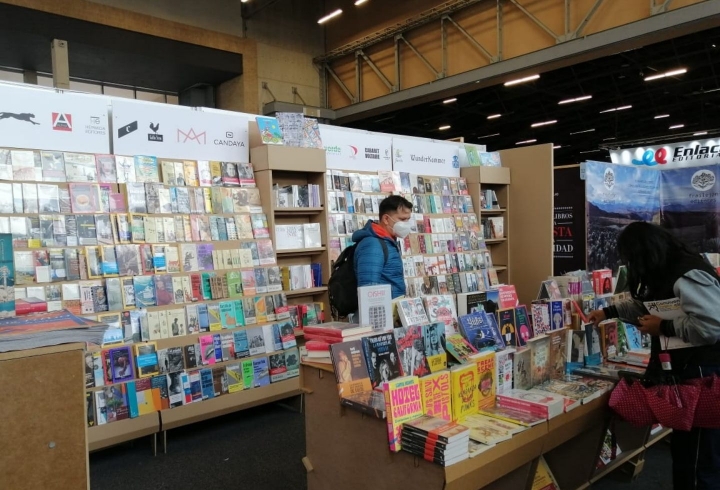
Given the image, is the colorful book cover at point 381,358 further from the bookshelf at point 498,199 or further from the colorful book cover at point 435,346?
the bookshelf at point 498,199

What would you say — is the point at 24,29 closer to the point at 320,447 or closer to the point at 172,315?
the point at 172,315

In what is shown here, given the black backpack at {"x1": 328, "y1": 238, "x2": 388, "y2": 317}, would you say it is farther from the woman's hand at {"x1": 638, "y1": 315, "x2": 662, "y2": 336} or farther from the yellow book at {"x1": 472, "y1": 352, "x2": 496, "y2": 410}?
the woman's hand at {"x1": 638, "y1": 315, "x2": 662, "y2": 336}

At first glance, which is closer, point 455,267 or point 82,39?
point 455,267

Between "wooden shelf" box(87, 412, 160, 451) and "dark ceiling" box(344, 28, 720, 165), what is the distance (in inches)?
324

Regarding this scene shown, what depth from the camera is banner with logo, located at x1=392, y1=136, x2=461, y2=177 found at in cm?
593

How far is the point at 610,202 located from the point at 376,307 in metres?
5.13

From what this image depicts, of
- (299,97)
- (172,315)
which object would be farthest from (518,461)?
(299,97)

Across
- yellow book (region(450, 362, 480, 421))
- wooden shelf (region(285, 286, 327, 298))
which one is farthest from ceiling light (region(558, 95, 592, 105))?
yellow book (region(450, 362, 480, 421))

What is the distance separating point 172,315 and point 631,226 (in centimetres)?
311

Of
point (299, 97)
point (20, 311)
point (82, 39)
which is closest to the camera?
point (20, 311)

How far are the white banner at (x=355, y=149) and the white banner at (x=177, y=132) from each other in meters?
0.97

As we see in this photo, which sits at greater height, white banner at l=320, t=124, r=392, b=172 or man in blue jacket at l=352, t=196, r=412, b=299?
white banner at l=320, t=124, r=392, b=172

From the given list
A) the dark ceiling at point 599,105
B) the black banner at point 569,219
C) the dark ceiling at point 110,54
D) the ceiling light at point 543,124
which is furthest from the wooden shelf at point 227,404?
the ceiling light at point 543,124

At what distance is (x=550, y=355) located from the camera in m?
2.85
